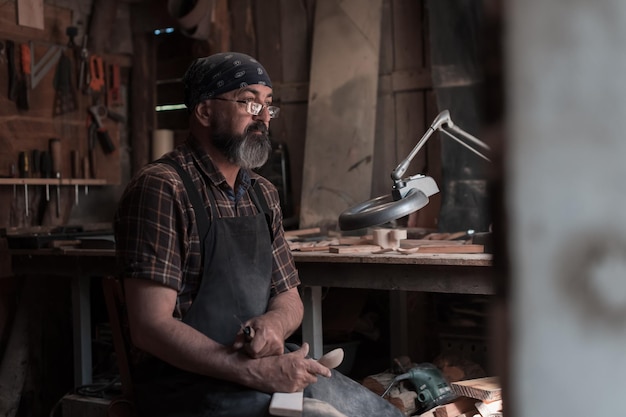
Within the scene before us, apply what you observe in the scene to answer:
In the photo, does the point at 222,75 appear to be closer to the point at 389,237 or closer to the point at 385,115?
the point at 389,237

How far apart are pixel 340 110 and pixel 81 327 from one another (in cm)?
218

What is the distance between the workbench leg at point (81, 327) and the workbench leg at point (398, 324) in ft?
6.09

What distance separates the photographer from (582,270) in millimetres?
551

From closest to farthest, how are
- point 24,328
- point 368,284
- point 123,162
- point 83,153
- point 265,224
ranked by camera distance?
point 265,224
point 368,284
point 24,328
point 83,153
point 123,162

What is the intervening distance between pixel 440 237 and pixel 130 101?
9.90 feet

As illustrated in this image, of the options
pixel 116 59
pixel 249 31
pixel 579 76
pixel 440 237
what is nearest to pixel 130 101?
pixel 116 59

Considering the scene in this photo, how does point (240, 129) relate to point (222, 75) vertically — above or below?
below

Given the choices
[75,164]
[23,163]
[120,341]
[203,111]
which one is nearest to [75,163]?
[75,164]

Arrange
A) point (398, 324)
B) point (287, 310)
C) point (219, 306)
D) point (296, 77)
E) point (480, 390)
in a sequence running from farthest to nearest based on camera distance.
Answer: point (296, 77), point (398, 324), point (480, 390), point (287, 310), point (219, 306)

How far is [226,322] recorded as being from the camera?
95.1 inches

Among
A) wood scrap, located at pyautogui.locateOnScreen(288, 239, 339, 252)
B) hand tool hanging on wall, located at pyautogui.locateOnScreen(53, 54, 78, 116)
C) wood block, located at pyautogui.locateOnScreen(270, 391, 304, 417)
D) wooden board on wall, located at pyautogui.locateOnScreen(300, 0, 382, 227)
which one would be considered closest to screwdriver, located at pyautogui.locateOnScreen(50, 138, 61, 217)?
hand tool hanging on wall, located at pyautogui.locateOnScreen(53, 54, 78, 116)

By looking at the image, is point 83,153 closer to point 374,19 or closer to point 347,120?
point 347,120

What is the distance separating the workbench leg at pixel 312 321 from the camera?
362 centimetres

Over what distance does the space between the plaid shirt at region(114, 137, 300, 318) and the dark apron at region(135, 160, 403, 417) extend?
37mm
